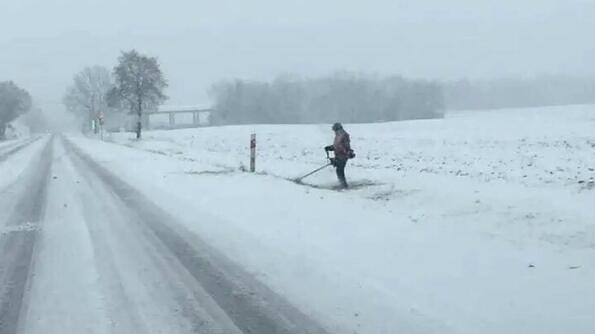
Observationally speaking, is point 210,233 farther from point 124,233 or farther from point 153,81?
point 153,81

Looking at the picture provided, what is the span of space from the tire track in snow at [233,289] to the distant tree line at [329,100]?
104m

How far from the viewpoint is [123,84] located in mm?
67500

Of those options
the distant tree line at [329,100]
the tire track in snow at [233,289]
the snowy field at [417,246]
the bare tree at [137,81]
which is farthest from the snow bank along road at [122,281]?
the distant tree line at [329,100]

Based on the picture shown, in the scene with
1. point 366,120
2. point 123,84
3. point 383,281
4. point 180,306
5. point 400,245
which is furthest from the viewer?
point 366,120

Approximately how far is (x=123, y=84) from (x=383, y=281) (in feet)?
210

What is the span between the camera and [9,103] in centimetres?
10369

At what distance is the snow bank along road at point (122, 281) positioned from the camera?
568 cm

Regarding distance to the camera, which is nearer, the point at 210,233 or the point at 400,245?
the point at 400,245

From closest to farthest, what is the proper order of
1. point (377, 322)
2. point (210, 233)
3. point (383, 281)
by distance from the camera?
point (377, 322) → point (383, 281) → point (210, 233)

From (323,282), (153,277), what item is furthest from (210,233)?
(323,282)

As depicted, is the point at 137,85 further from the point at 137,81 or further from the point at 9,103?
the point at 9,103

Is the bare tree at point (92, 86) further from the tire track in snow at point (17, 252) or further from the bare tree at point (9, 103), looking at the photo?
the tire track in snow at point (17, 252)

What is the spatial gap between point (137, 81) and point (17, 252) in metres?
60.6

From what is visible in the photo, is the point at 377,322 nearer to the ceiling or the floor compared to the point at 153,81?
nearer to the floor
